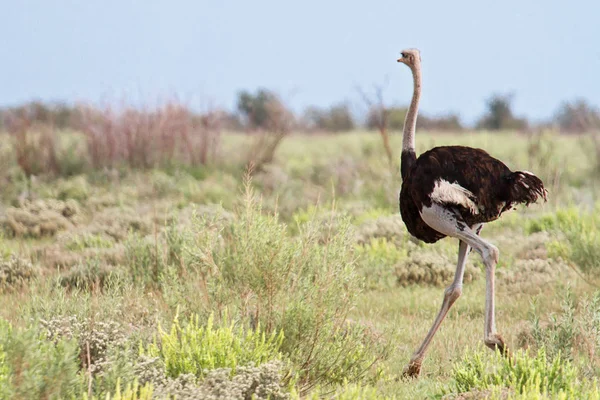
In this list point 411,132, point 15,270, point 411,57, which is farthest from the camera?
point 15,270

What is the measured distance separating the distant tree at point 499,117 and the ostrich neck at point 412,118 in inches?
1969

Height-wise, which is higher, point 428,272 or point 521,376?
point 521,376

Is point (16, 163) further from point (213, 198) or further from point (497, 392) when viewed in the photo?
point (497, 392)

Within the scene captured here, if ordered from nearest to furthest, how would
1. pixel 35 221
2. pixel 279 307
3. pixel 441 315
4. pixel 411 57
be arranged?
pixel 279 307
pixel 441 315
pixel 411 57
pixel 35 221

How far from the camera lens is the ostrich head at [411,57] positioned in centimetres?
692

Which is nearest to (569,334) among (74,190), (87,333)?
(87,333)

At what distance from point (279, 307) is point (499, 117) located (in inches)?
2068

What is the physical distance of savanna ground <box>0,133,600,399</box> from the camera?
16.0 feet

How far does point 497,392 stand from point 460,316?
387 centimetres

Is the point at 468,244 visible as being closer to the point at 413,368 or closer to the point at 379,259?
the point at 413,368

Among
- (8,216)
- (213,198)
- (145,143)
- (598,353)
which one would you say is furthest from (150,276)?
(145,143)

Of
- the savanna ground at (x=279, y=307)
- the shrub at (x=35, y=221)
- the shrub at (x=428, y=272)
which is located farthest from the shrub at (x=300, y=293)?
the shrub at (x=35, y=221)

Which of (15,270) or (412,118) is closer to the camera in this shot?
(412,118)

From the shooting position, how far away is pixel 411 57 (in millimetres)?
6941
